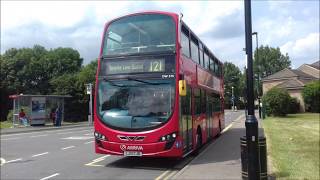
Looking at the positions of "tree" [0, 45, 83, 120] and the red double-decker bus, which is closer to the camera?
the red double-decker bus

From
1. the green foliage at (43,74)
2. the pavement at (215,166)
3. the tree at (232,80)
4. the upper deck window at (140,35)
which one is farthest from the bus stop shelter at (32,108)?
the tree at (232,80)

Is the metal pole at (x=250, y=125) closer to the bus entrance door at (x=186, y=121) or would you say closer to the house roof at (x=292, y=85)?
the bus entrance door at (x=186, y=121)

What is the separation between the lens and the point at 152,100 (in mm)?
13141

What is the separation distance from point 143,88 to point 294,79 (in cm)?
7496

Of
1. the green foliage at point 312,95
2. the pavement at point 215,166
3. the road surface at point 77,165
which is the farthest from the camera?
the green foliage at point 312,95

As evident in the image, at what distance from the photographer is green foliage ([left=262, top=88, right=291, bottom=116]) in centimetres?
5113

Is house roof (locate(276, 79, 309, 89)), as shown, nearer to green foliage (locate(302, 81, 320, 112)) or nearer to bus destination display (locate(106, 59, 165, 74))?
green foliage (locate(302, 81, 320, 112))

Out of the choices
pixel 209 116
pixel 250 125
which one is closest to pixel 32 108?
pixel 209 116

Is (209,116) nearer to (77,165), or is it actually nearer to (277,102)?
(77,165)

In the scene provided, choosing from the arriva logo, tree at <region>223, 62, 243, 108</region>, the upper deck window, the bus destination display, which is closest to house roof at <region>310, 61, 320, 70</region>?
tree at <region>223, 62, 243, 108</region>

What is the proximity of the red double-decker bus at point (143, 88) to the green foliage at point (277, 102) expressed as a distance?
38249 mm

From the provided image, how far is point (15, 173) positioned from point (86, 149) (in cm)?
617

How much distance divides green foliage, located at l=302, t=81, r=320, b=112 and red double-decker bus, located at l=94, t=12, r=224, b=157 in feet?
186

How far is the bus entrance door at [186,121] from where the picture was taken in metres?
13.6
